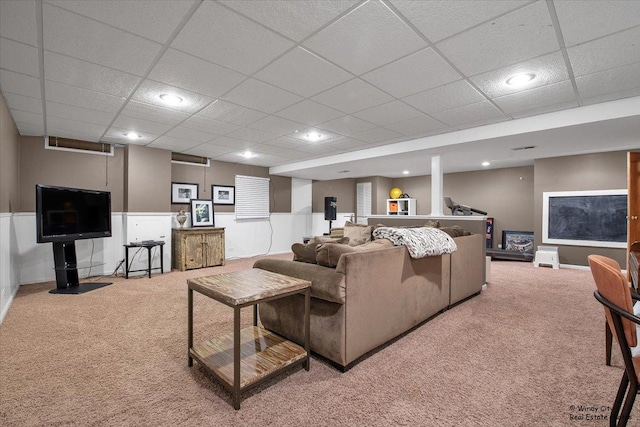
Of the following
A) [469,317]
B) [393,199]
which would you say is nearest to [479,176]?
[393,199]

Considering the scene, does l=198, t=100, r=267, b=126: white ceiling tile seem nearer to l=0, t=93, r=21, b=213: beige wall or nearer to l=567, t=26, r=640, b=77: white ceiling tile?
l=0, t=93, r=21, b=213: beige wall

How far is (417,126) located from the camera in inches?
162

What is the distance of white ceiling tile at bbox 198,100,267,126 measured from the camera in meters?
3.34

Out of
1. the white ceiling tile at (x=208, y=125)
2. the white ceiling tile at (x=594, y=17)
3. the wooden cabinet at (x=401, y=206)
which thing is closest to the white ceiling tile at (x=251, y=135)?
the white ceiling tile at (x=208, y=125)

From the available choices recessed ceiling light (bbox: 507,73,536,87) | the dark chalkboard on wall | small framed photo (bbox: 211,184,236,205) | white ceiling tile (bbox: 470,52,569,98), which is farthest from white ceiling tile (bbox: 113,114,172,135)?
the dark chalkboard on wall

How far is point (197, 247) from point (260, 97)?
3669 millimetres

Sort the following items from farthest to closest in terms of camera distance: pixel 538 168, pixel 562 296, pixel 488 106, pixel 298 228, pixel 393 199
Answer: pixel 393 199, pixel 298 228, pixel 538 168, pixel 562 296, pixel 488 106

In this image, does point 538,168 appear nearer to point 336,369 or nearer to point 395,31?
point 395,31

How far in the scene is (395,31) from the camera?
1.97m

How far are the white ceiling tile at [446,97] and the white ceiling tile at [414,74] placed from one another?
0.13 metres

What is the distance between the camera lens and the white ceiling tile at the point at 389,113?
334 centimetres

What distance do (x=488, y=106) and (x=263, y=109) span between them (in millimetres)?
2621

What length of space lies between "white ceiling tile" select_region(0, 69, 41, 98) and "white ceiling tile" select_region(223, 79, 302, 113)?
5.57 feet

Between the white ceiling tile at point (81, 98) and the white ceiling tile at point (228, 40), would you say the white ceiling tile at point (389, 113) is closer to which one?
the white ceiling tile at point (228, 40)
